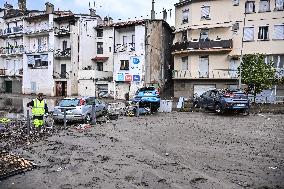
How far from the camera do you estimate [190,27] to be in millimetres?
38000

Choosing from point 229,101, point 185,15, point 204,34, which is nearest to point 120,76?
point 185,15

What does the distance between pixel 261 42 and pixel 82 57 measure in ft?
81.3

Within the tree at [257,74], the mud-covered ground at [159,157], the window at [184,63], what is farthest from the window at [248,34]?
the mud-covered ground at [159,157]

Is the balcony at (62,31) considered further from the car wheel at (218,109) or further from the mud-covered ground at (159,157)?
the mud-covered ground at (159,157)

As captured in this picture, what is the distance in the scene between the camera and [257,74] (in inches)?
1001

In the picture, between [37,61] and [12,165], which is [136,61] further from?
[12,165]

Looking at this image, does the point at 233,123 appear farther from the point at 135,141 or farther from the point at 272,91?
the point at 272,91

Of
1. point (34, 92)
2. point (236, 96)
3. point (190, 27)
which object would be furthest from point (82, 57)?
point (236, 96)

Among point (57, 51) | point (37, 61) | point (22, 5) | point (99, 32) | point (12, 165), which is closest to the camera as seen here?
point (12, 165)

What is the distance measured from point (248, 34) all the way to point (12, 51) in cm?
3956

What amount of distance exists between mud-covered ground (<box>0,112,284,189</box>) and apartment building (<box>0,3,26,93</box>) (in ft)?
141

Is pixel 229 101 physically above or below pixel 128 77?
below

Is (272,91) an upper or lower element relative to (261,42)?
lower

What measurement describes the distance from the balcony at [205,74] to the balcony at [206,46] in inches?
97.2
